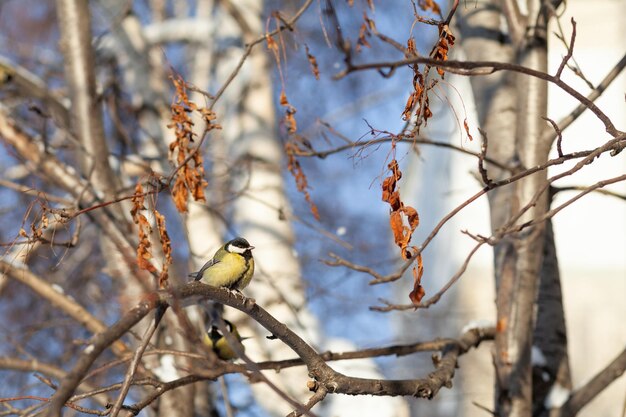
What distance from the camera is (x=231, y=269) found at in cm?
269

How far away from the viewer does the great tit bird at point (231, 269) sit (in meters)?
2.68

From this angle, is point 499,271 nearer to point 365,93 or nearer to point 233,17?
point 233,17

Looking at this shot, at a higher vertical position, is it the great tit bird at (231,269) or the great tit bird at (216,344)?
the great tit bird at (216,344)

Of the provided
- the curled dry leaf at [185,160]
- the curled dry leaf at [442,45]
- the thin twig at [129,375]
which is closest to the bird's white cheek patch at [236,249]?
the curled dry leaf at [185,160]

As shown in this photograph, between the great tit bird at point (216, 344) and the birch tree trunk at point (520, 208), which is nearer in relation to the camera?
the birch tree trunk at point (520, 208)

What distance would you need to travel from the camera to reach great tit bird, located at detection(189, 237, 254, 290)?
106 inches

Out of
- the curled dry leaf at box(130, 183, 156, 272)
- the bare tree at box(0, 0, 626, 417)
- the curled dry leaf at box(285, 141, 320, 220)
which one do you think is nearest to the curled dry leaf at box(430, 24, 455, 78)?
the bare tree at box(0, 0, 626, 417)

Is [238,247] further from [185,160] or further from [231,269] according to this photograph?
[185,160]

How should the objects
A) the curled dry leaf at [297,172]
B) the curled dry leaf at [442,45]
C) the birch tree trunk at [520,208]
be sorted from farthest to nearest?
1. the birch tree trunk at [520,208]
2. the curled dry leaf at [297,172]
3. the curled dry leaf at [442,45]

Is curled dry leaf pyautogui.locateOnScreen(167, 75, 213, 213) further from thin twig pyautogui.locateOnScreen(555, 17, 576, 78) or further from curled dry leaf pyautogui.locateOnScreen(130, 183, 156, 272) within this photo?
thin twig pyautogui.locateOnScreen(555, 17, 576, 78)

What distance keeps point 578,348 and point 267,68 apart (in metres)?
3.47

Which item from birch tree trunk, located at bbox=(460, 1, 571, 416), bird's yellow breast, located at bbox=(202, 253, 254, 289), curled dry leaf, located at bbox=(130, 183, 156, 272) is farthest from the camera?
bird's yellow breast, located at bbox=(202, 253, 254, 289)

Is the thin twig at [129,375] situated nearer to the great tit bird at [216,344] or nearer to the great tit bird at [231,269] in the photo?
the great tit bird at [231,269]

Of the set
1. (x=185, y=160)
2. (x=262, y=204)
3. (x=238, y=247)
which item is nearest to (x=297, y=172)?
(x=238, y=247)
